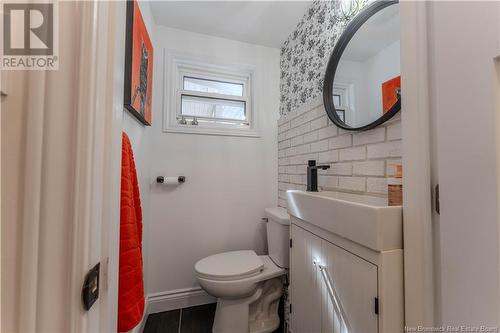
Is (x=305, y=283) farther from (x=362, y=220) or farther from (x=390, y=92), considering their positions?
(x=390, y=92)

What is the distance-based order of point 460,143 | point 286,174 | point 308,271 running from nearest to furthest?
point 460,143
point 308,271
point 286,174

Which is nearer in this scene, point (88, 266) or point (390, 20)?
point (88, 266)

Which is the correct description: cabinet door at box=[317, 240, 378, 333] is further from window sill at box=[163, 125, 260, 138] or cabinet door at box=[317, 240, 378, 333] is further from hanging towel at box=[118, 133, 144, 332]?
window sill at box=[163, 125, 260, 138]

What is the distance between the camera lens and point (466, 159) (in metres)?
0.45

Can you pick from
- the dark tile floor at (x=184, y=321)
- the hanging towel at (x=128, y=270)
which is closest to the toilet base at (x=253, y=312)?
the dark tile floor at (x=184, y=321)

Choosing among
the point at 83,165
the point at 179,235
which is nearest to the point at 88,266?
the point at 83,165

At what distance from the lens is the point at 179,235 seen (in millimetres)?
1697

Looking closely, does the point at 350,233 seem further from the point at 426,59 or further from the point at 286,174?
→ the point at 286,174

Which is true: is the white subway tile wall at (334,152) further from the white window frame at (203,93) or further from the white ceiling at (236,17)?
the white ceiling at (236,17)

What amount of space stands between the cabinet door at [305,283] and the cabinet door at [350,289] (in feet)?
0.15

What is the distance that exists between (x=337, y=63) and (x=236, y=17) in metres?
0.90

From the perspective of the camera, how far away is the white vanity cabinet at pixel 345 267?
0.65m

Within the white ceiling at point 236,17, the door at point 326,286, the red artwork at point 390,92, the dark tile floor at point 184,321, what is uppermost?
the white ceiling at point 236,17

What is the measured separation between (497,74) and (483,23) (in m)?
0.11
